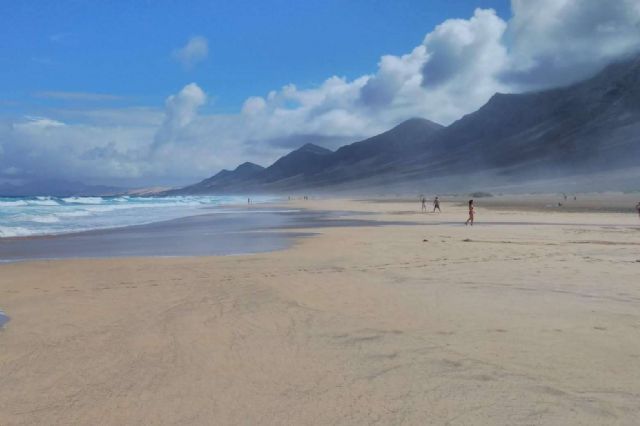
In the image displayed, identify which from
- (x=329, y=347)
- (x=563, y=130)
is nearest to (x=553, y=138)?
(x=563, y=130)

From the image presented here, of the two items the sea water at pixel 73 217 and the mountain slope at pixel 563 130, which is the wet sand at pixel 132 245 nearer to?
the sea water at pixel 73 217

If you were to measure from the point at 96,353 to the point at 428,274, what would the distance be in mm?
6311

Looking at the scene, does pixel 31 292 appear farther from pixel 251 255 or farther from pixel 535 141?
pixel 535 141

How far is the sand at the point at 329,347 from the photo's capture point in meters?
3.77

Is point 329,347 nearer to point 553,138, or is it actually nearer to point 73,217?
point 73,217

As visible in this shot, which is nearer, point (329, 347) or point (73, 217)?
point (329, 347)

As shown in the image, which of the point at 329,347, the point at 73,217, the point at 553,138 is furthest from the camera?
the point at 553,138

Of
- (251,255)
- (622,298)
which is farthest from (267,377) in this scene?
(251,255)

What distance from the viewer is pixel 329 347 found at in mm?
5195

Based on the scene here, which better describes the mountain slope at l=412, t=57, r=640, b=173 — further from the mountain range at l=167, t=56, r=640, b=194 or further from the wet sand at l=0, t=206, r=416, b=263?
the wet sand at l=0, t=206, r=416, b=263

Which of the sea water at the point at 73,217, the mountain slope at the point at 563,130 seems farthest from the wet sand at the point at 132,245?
the mountain slope at the point at 563,130

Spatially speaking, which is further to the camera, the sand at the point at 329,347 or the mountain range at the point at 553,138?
the mountain range at the point at 553,138

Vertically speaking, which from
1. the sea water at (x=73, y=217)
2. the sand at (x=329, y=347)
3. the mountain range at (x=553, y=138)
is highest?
the mountain range at (x=553, y=138)

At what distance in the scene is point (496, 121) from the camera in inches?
7579
